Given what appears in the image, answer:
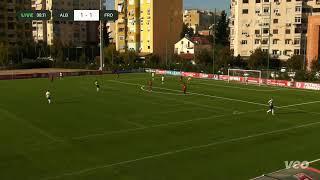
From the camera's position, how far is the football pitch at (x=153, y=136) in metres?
23.2

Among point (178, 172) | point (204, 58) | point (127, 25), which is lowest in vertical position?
point (178, 172)

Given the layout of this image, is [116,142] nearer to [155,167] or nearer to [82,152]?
[82,152]

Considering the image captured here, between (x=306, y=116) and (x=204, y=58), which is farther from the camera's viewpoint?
(x=204, y=58)

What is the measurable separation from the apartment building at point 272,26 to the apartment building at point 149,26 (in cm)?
2391

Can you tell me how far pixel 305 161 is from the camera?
81.1ft

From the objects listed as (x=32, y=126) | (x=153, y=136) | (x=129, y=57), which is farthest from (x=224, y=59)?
(x=153, y=136)

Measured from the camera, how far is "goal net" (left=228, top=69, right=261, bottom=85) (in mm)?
73812

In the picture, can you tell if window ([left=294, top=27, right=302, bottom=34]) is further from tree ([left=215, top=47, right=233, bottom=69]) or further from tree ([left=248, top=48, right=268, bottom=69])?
tree ([left=215, top=47, right=233, bottom=69])

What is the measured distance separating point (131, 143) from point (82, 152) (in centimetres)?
376

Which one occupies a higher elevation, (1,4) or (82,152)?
(1,4)

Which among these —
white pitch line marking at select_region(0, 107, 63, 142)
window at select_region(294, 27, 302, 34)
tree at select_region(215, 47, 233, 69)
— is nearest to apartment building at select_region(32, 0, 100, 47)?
tree at select_region(215, 47, 233, 69)

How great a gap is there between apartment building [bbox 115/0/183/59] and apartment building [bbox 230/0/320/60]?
941 inches

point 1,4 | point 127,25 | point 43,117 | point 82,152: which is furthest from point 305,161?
point 1,4

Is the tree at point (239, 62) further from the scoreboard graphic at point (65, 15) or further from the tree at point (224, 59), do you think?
the scoreboard graphic at point (65, 15)
